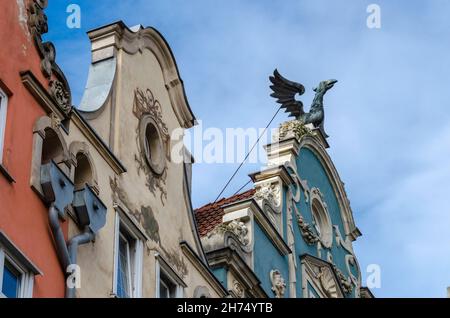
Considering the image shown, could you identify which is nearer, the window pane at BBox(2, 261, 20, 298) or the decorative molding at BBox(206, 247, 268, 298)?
the window pane at BBox(2, 261, 20, 298)

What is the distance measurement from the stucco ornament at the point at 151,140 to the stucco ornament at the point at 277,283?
398 centimetres

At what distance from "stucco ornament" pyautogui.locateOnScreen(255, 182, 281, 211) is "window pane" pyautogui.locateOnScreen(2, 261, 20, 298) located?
9211 millimetres

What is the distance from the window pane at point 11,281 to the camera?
1587 cm

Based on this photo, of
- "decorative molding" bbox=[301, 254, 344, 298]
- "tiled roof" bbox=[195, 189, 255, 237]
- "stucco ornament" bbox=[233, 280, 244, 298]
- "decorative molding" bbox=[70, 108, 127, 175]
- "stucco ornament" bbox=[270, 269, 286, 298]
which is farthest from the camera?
"decorative molding" bbox=[301, 254, 344, 298]

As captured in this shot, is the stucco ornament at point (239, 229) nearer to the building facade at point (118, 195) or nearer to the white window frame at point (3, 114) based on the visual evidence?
the building facade at point (118, 195)

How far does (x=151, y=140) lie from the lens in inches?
808

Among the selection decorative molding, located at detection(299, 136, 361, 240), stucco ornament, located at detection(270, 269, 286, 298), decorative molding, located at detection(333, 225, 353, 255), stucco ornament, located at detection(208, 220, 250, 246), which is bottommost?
stucco ornament, located at detection(270, 269, 286, 298)

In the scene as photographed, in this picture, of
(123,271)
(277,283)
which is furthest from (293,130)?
(123,271)

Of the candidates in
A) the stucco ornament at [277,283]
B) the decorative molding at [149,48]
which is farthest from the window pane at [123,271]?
the stucco ornament at [277,283]

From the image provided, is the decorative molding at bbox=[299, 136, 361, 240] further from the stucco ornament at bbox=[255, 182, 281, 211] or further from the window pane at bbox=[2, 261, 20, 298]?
the window pane at bbox=[2, 261, 20, 298]

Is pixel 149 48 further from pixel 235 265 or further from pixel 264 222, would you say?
pixel 264 222

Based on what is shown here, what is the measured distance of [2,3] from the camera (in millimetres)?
17500

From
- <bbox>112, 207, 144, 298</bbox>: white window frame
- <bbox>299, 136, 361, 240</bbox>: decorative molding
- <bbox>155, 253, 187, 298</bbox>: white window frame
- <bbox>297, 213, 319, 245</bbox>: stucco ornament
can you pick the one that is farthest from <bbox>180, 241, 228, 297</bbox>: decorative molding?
<bbox>299, 136, 361, 240</bbox>: decorative molding

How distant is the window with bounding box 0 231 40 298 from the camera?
1578 centimetres
